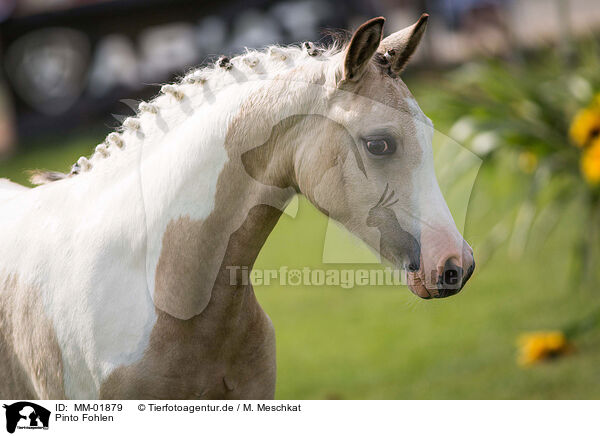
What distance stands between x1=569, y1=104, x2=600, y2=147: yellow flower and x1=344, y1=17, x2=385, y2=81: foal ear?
6.38ft

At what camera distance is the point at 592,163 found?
2.78 meters

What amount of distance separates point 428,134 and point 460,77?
2.41 m

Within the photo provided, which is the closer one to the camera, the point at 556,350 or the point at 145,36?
the point at 556,350

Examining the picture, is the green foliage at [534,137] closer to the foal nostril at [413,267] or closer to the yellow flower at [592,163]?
the yellow flower at [592,163]

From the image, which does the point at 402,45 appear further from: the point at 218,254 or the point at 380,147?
the point at 218,254

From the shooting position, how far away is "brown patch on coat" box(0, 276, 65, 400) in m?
1.36

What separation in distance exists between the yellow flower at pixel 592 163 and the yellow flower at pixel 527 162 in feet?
0.95

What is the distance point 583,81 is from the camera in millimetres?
3092

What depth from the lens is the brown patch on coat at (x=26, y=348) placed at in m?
1.36

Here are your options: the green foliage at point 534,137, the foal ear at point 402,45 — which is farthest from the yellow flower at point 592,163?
the foal ear at point 402,45

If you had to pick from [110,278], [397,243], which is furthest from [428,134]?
[110,278]

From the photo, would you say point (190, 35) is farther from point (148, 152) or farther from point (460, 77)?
point (148, 152)
